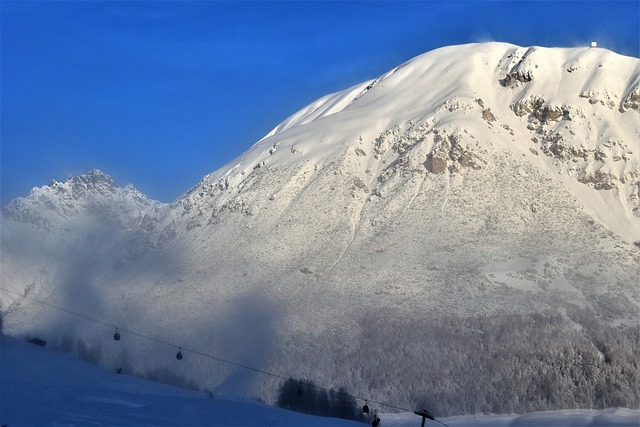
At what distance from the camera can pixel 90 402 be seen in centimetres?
7294

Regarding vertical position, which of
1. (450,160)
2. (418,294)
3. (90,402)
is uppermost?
(450,160)

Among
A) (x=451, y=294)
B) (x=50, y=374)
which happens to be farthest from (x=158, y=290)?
(x=50, y=374)

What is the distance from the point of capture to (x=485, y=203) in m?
188

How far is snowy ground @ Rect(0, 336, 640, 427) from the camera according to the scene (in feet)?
224

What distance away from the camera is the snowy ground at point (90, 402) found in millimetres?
68312

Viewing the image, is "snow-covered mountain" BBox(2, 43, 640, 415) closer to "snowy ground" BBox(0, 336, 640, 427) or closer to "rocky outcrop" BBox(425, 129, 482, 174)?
"rocky outcrop" BBox(425, 129, 482, 174)

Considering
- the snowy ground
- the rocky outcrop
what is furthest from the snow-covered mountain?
the snowy ground

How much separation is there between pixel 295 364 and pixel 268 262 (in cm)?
3672

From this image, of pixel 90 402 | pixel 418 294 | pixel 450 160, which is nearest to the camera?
pixel 90 402

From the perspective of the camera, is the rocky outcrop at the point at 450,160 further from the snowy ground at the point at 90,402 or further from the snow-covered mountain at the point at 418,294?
the snowy ground at the point at 90,402

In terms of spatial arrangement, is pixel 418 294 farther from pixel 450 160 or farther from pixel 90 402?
pixel 90 402

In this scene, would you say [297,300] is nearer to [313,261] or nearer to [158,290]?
[313,261]

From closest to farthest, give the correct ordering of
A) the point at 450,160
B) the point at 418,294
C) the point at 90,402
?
the point at 90,402, the point at 418,294, the point at 450,160

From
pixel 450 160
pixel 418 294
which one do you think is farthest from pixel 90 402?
pixel 450 160
